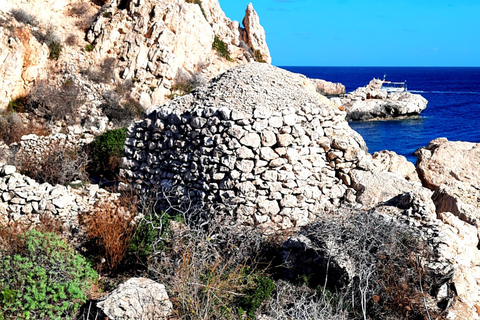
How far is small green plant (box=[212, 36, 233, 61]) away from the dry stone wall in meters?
24.3

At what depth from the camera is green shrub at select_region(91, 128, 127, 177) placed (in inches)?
462

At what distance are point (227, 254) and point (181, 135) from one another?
8.56 ft

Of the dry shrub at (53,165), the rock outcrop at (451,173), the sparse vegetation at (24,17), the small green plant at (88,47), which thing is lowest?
the dry shrub at (53,165)

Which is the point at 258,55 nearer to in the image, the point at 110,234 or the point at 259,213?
the point at 259,213

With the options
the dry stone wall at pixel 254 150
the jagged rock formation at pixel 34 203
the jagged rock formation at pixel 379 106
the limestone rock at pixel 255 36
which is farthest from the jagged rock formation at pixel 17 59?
the jagged rock formation at pixel 379 106

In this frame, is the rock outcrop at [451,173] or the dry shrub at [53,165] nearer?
the rock outcrop at [451,173]

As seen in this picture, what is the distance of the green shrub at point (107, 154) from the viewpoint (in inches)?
462

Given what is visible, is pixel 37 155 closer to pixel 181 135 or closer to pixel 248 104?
pixel 181 135

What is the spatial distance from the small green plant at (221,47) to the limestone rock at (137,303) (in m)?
28.5

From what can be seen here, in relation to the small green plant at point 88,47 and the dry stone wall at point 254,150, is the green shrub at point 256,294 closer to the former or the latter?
the dry stone wall at point 254,150

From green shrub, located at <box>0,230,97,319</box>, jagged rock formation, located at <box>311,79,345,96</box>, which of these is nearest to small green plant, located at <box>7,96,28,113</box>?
green shrub, located at <box>0,230,97,319</box>

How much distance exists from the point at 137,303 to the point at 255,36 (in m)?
42.7

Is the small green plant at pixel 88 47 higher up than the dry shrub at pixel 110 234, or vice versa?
the small green plant at pixel 88 47

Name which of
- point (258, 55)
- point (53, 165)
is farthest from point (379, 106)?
point (53, 165)
